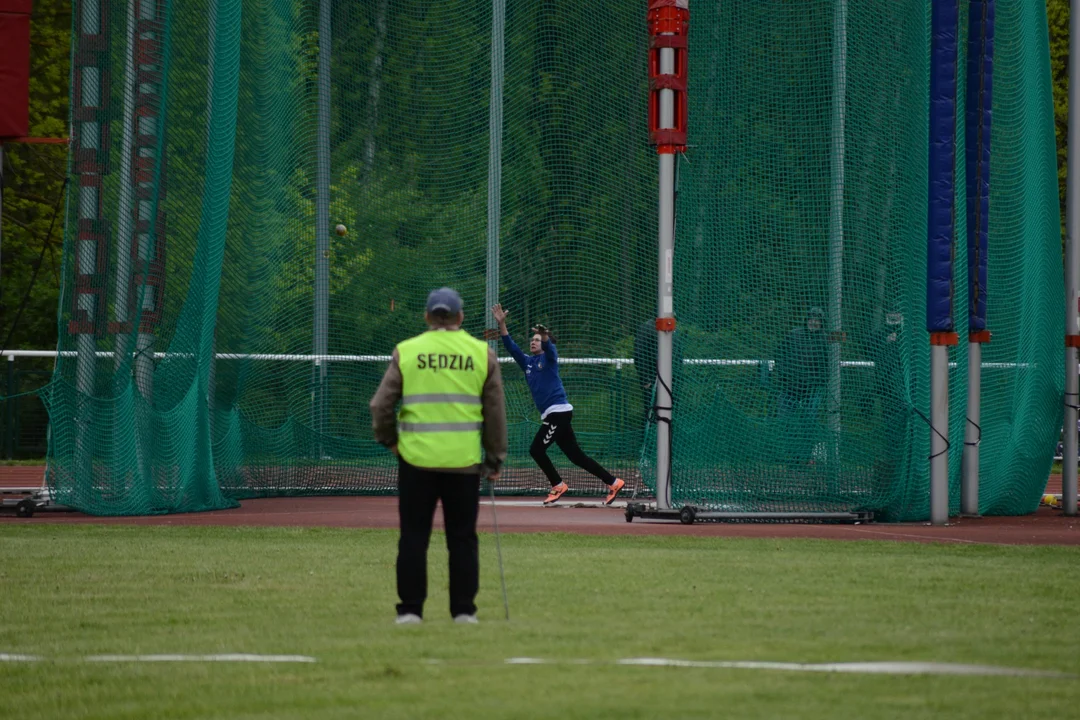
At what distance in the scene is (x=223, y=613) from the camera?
8977 millimetres

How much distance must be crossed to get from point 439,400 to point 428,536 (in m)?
0.71

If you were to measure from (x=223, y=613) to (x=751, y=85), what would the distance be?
9.99 meters

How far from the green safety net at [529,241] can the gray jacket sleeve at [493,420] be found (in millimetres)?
8136

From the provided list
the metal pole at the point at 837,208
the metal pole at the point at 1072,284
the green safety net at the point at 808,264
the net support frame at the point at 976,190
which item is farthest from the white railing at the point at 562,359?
the net support frame at the point at 976,190

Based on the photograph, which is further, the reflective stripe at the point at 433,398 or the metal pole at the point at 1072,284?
the metal pole at the point at 1072,284

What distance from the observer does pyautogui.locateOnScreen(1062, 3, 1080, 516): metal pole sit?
18469mm

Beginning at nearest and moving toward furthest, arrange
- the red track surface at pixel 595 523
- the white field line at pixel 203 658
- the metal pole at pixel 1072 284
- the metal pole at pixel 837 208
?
1. the white field line at pixel 203 658
2. the red track surface at pixel 595 523
3. the metal pole at pixel 837 208
4. the metal pole at pixel 1072 284

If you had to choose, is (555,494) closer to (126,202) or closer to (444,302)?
(126,202)

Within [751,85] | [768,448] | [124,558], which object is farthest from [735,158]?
[124,558]

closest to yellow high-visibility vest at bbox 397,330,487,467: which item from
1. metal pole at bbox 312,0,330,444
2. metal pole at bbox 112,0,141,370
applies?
metal pole at bbox 112,0,141,370

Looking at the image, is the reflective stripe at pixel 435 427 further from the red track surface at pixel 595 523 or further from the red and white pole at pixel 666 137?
the red and white pole at pixel 666 137

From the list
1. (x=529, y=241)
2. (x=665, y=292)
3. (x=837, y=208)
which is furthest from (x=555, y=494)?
(x=837, y=208)

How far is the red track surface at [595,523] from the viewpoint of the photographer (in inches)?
585

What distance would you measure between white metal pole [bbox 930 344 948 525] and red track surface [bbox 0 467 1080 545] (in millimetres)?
270
